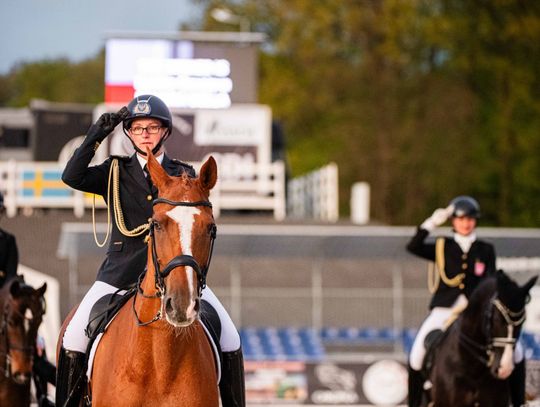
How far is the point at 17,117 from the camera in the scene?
39625 millimetres

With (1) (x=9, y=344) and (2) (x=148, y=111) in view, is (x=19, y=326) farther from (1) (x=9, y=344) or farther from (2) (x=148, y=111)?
(2) (x=148, y=111)

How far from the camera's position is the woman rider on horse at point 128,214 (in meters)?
7.23

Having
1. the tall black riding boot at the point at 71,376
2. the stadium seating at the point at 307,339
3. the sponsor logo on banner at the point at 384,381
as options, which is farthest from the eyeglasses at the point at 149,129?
the stadium seating at the point at 307,339

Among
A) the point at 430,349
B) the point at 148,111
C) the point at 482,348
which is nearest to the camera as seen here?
the point at 148,111

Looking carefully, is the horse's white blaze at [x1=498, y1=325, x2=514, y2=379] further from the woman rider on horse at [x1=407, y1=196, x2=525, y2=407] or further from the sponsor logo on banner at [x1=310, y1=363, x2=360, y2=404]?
the sponsor logo on banner at [x1=310, y1=363, x2=360, y2=404]

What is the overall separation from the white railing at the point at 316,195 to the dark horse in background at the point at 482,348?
67.4 ft

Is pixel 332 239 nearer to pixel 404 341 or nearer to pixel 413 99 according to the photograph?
pixel 404 341

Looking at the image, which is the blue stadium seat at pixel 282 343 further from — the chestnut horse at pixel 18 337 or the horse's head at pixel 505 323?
the horse's head at pixel 505 323

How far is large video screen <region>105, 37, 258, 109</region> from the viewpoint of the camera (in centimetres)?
3008

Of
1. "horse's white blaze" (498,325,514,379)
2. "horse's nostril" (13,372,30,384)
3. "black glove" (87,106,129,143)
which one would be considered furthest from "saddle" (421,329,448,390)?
"black glove" (87,106,129,143)

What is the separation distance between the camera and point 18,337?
11.0 m

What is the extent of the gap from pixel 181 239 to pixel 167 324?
642 mm

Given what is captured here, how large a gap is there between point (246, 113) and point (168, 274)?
84.1 ft

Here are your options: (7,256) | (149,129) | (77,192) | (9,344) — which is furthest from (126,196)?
(77,192)
